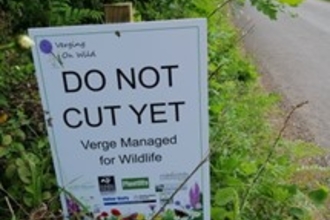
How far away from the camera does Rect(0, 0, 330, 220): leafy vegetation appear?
212cm

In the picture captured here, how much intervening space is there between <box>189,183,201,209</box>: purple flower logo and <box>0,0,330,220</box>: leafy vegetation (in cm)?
31

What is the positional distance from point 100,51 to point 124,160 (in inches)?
14.6

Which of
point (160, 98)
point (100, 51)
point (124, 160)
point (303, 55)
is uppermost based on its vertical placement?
point (100, 51)

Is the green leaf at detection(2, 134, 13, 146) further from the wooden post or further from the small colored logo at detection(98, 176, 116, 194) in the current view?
the wooden post

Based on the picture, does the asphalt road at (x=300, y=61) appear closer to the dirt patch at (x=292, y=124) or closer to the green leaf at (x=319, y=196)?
the dirt patch at (x=292, y=124)

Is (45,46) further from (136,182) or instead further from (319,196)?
(319,196)

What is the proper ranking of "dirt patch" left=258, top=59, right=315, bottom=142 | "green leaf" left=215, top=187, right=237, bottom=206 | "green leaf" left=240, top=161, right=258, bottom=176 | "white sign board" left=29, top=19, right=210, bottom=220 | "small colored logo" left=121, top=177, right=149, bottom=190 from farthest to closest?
"dirt patch" left=258, top=59, right=315, bottom=142, "green leaf" left=240, top=161, right=258, bottom=176, "green leaf" left=215, top=187, right=237, bottom=206, "small colored logo" left=121, top=177, right=149, bottom=190, "white sign board" left=29, top=19, right=210, bottom=220

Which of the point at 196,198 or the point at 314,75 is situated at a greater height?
the point at 196,198

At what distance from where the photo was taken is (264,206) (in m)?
2.63

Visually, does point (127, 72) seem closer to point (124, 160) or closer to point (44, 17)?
point (124, 160)

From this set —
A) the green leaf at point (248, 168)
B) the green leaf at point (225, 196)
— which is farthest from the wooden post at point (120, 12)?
the green leaf at point (248, 168)

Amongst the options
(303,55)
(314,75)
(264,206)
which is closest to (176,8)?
(264,206)

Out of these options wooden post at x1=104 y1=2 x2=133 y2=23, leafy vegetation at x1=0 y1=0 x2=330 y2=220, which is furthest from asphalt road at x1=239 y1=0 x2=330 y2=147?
wooden post at x1=104 y1=2 x2=133 y2=23

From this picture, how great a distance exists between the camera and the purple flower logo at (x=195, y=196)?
195cm
